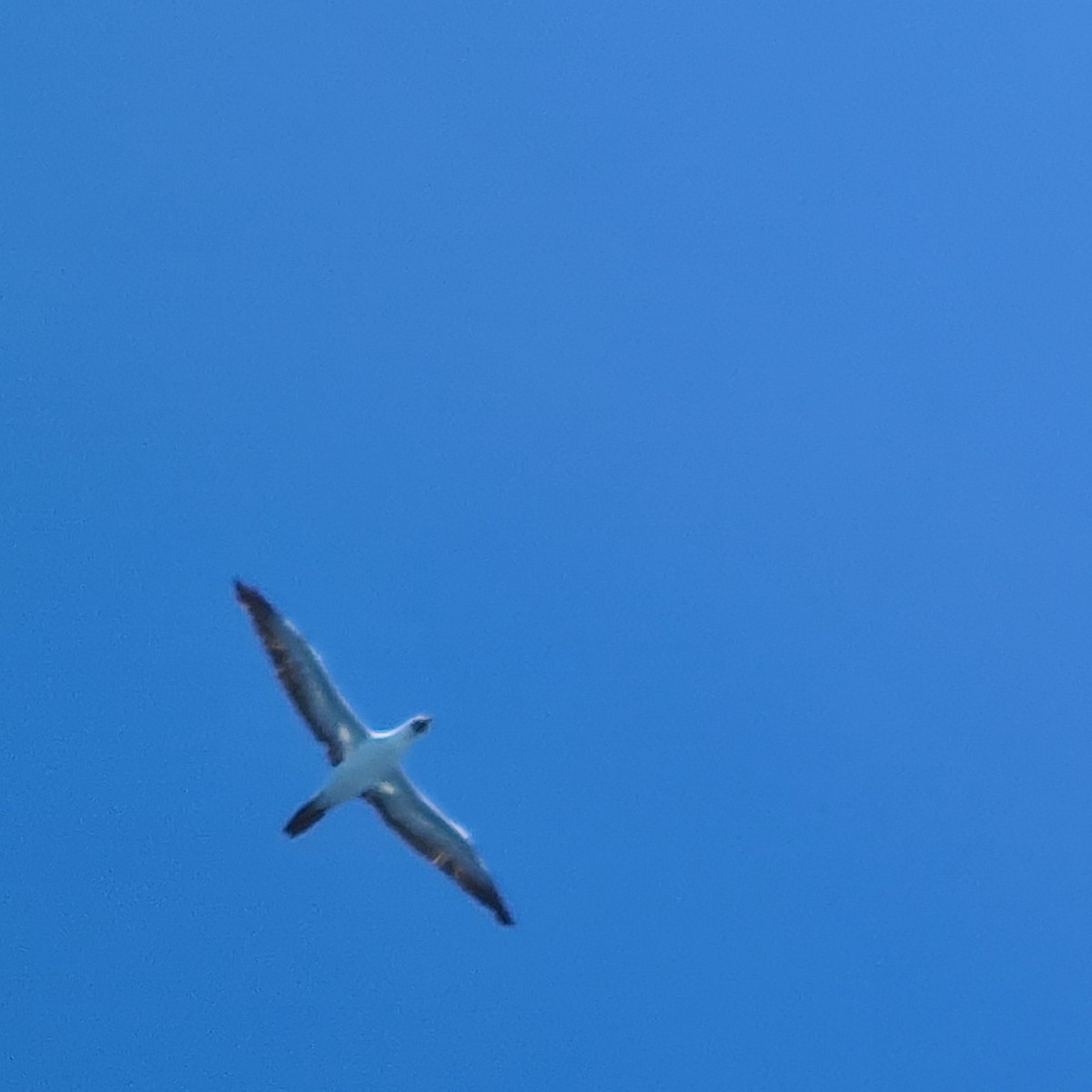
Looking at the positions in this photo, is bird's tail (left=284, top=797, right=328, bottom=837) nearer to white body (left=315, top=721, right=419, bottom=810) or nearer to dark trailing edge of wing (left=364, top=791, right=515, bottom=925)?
white body (left=315, top=721, right=419, bottom=810)

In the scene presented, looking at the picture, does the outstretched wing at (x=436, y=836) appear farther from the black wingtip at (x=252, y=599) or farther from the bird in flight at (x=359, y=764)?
the black wingtip at (x=252, y=599)

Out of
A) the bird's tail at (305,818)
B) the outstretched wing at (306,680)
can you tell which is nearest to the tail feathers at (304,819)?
the bird's tail at (305,818)

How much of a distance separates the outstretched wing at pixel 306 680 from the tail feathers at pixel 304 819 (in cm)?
84

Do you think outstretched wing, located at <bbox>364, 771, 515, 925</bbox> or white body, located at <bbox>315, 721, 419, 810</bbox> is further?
outstretched wing, located at <bbox>364, 771, 515, 925</bbox>

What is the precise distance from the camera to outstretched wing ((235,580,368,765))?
2441cm

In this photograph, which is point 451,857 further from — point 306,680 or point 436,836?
point 306,680

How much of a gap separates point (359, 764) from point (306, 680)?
5.26 feet

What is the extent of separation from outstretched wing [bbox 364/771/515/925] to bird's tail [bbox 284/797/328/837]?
54.1 inches

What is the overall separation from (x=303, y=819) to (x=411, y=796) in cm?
213

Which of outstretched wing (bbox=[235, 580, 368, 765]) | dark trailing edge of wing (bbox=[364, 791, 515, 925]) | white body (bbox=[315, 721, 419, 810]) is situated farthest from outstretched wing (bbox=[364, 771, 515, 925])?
outstretched wing (bbox=[235, 580, 368, 765])

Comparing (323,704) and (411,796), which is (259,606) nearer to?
(323,704)

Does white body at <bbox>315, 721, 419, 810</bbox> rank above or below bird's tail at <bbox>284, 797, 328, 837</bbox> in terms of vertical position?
above

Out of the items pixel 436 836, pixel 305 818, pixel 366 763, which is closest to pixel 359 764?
pixel 366 763

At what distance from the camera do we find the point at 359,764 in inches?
993
